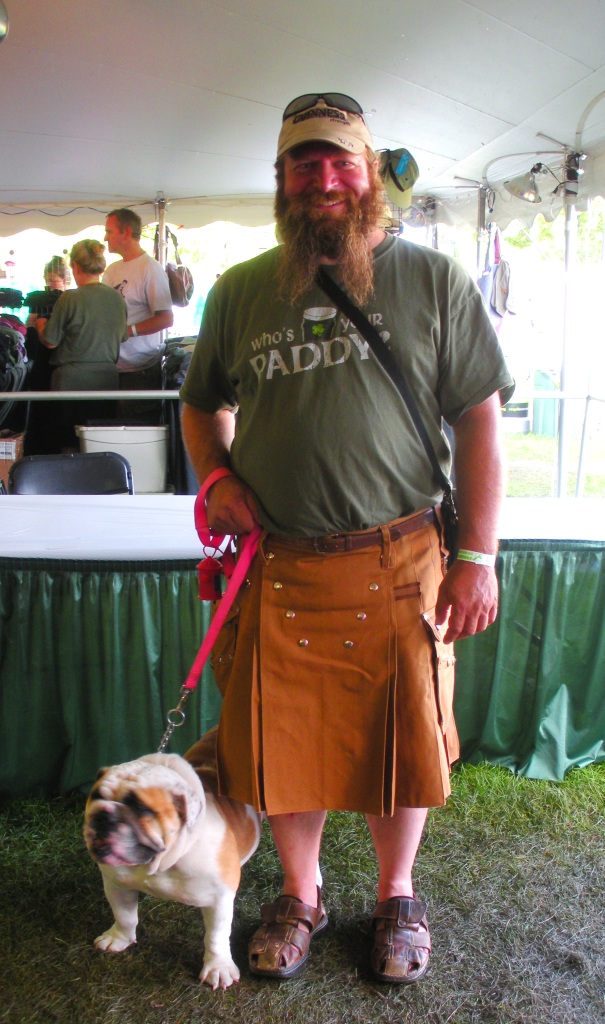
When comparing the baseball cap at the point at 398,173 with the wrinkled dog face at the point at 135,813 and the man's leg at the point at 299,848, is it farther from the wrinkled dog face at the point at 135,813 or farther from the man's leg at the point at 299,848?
the wrinkled dog face at the point at 135,813

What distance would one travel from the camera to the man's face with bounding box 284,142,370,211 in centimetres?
165

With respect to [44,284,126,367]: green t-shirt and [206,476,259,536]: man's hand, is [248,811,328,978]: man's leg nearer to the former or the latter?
[206,476,259,536]: man's hand

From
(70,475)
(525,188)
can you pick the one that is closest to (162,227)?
(525,188)

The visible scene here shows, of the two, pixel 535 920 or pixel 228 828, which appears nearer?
pixel 228 828

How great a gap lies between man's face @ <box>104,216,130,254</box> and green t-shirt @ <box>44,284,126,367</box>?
1.36 ft

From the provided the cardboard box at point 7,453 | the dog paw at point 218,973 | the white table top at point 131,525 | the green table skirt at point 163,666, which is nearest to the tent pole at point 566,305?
the white table top at point 131,525

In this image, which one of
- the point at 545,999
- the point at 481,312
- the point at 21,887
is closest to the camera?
the point at 481,312

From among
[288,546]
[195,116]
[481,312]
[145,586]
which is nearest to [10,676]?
[145,586]

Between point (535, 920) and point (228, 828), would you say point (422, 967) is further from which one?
point (228, 828)

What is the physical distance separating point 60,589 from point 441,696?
1281 mm

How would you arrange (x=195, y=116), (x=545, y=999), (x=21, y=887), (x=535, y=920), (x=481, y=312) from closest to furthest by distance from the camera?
(x=481, y=312) < (x=545, y=999) < (x=535, y=920) < (x=21, y=887) < (x=195, y=116)

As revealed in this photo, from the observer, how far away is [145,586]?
2438mm

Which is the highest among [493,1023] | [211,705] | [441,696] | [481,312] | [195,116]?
[195,116]

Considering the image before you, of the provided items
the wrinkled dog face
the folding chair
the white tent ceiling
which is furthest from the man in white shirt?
the wrinkled dog face
